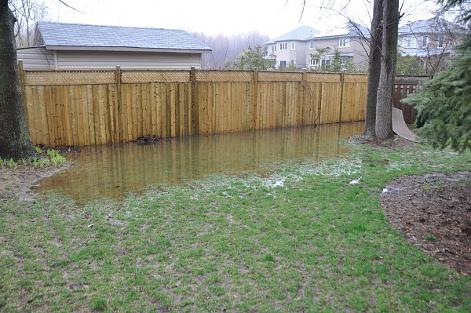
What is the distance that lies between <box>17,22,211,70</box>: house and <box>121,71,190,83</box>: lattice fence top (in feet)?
14.4

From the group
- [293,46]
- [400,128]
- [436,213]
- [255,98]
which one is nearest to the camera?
[436,213]

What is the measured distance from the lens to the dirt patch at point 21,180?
17.4 feet

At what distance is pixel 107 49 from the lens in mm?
12711

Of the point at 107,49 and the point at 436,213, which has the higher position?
the point at 107,49

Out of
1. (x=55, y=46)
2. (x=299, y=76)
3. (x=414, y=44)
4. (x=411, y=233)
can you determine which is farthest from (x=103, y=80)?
(x=414, y=44)

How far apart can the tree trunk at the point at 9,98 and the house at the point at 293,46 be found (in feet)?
117

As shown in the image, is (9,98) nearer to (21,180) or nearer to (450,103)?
(21,180)

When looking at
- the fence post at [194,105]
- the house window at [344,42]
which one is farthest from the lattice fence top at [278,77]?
the house window at [344,42]

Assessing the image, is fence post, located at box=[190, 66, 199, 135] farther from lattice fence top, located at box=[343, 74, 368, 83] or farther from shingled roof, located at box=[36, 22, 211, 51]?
lattice fence top, located at box=[343, 74, 368, 83]

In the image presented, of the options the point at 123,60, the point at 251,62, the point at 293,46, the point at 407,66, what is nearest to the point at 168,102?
the point at 123,60

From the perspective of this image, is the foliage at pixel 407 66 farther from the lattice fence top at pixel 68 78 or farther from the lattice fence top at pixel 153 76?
the lattice fence top at pixel 68 78

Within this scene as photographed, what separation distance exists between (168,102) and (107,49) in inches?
181

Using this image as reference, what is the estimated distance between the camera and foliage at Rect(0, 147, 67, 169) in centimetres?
652

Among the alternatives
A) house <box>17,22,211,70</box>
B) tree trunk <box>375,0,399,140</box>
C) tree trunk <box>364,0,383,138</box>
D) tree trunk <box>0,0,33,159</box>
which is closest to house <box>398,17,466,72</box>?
tree trunk <box>375,0,399,140</box>
